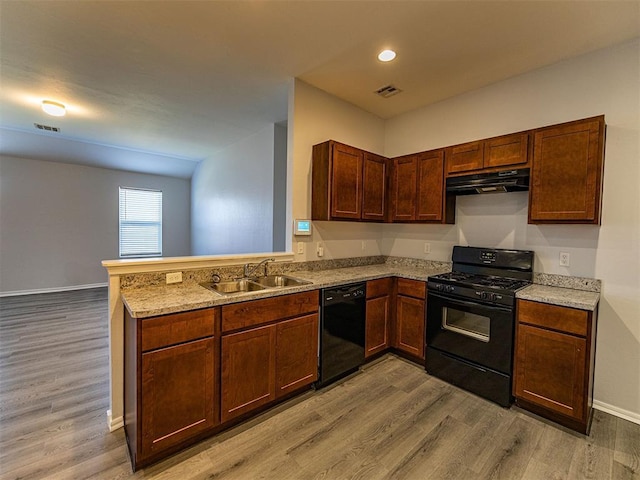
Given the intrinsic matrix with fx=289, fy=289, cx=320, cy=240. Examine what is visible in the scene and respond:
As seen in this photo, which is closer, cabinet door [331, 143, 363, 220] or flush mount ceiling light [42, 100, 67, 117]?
cabinet door [331, 143, 363, 220]

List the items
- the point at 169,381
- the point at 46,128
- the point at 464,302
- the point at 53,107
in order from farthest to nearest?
1. the point at 46,128
2. the point at 53,107
3. the point at 464,302
4. the point at 169,381

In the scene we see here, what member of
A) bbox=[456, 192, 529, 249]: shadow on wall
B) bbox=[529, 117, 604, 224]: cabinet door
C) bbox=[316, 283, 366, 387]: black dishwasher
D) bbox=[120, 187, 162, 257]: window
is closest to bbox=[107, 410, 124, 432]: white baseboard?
bbox=[316, 283, 366, 387]: black dishwasher

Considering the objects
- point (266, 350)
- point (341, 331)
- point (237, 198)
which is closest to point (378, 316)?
point (341, 331)

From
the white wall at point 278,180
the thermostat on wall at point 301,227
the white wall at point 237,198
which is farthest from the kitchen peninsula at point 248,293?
the white wall at point 237,198

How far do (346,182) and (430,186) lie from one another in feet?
3.05

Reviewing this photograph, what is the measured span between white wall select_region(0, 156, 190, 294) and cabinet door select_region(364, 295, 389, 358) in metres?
6.14

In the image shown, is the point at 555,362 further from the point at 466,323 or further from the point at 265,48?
the point at 265,48

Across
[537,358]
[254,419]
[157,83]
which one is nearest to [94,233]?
[157,83]

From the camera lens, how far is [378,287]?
9.81ft

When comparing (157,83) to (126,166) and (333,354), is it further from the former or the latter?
Answer: (126,166)

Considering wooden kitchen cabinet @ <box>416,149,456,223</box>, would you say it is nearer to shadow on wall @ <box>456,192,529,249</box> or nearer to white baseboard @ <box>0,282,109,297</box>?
shadow on wall @ <box>456,192,529,249</box>

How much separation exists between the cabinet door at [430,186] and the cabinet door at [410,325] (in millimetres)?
918

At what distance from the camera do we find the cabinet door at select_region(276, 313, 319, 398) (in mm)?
2230

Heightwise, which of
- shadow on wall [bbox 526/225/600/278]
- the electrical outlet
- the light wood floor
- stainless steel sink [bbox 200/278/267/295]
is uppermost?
shadow on wall [bbox 526/225/600/278]
